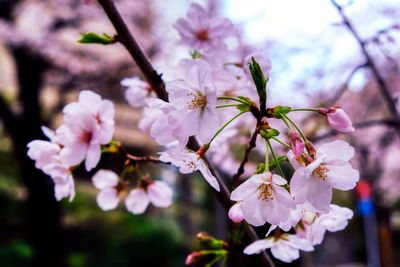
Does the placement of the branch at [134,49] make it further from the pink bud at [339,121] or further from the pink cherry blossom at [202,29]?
the pink bud at [339,121]


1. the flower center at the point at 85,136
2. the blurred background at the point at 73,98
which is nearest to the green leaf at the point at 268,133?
the flower center at the point at 85,136

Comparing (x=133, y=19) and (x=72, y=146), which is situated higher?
(x=133, y=19)

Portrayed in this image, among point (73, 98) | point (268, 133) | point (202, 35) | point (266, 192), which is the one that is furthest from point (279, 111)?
point (73, 98)

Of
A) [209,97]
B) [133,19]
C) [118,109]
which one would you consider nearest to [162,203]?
[209,97]

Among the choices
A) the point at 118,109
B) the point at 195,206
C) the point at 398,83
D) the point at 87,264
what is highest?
the point at 118,109

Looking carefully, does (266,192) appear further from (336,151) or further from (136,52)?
(136,52)

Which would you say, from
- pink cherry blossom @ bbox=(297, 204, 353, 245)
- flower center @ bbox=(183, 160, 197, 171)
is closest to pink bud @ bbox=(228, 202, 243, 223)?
flower center @ bbox=(183, 160, 197, 171)

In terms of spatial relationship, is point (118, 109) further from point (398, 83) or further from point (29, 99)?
point (398, 83)
